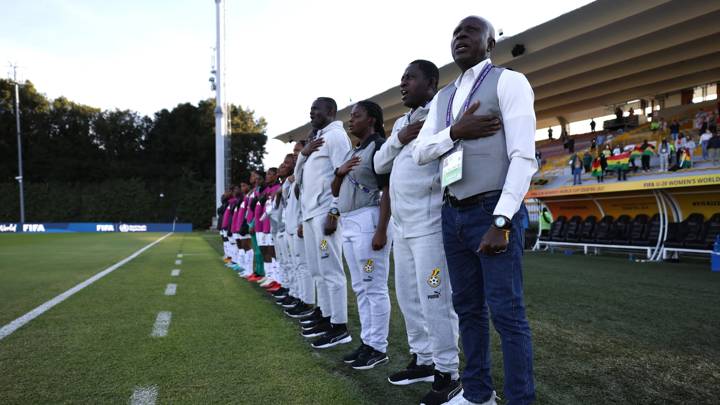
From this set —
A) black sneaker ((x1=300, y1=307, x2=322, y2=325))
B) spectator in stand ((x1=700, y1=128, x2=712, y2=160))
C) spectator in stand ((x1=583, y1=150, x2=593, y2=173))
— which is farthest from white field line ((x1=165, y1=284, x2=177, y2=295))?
spectator in stand ((x1=583, y1=150, x2=593, y2=173))

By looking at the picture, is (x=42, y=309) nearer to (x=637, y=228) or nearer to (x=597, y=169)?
(x=637, y=228)

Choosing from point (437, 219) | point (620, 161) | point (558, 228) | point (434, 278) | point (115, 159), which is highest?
point (115, 159)

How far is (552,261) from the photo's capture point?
1189cm

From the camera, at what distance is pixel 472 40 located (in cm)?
248

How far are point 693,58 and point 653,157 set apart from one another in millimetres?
7505

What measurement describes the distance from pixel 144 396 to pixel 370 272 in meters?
1.70

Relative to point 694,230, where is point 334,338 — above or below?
below

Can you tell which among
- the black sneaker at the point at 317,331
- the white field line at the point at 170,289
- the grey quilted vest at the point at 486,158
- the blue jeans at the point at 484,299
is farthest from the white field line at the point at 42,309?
the grey quilted vest at the point at 486,158

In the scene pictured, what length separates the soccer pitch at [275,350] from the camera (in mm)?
3021

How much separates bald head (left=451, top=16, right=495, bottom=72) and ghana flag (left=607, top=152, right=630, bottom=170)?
17.4m

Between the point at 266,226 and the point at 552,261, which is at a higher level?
the point at 266,226

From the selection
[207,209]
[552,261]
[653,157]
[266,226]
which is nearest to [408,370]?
[266,226]

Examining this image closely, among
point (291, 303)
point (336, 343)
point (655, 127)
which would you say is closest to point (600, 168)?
point (655, 127)

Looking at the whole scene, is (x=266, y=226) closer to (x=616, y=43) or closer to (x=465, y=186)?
(x=465, y=186)
